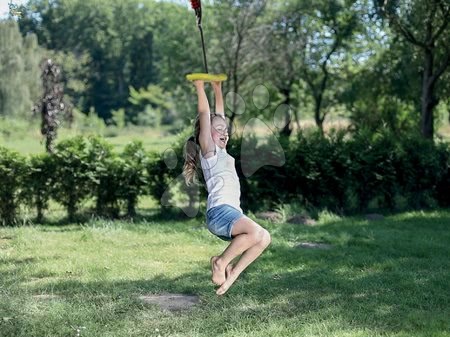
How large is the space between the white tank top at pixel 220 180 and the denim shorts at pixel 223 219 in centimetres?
5

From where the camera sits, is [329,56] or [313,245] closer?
[313,245]

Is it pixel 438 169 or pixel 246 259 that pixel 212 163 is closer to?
pixel 246 259

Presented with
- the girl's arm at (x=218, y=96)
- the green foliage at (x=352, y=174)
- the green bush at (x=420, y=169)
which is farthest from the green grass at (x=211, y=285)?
the green bush at (x=420, y=169)

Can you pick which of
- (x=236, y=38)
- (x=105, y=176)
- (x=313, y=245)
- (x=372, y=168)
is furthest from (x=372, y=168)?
(x=236, y=38)

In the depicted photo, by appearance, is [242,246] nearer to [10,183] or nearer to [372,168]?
[10,183]

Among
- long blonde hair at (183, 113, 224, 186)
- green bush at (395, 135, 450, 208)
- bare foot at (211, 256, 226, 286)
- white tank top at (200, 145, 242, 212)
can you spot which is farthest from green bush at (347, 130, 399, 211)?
bare foot at (211, 256, 226, 286)

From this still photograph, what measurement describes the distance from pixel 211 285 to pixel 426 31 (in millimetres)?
11730

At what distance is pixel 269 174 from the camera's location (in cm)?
1190

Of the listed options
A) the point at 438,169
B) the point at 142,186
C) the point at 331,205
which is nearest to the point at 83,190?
the point at 142,186

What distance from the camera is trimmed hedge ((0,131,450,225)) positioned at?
36.6ft

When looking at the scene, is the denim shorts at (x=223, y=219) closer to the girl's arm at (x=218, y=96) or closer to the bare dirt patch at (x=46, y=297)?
the girl's arm at (x=218, y=96)

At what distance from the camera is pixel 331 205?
40.3 ft

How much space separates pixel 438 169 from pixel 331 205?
224 cm

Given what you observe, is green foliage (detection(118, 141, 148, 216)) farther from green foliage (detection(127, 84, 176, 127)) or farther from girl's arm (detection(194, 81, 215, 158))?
green foliage (detection(127, 84, 176, 127))
